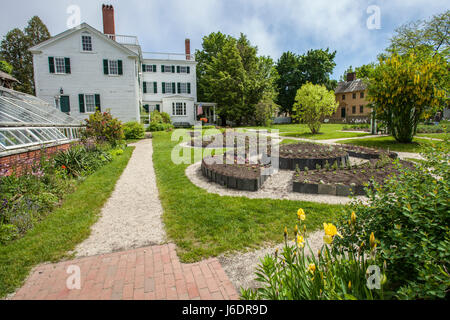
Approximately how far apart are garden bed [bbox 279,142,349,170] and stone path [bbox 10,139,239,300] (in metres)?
5.11

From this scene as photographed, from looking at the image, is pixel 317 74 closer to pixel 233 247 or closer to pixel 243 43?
pixel 243 43

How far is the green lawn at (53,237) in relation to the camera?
3070mm

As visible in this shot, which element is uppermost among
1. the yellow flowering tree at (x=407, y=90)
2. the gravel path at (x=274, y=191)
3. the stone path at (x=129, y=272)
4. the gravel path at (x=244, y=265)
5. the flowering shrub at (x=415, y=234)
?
the yellow flowering tree at (x=407, y=90)

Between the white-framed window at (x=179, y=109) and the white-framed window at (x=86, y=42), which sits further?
the white-framed window at (x=179, y=109)

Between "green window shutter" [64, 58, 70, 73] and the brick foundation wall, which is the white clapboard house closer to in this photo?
"green window shutter" [64, 58, 70, 73]

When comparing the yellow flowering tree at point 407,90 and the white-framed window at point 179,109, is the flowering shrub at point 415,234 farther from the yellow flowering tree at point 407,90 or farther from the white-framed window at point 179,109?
the white-framed window at point 179,109

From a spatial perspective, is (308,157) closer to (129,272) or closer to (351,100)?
(129,272)

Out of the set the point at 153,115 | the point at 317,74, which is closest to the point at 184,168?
the point at 153,115

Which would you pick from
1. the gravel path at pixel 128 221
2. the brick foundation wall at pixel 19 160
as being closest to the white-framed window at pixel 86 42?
the brick foundation wall at pixel 19 160

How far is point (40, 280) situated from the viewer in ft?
9.57

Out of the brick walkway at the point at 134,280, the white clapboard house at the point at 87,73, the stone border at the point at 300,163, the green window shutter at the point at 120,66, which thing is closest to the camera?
the brick walkway at the point at 134,280

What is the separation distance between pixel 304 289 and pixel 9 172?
7185mm

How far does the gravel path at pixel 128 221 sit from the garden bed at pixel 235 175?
1766 millimetres

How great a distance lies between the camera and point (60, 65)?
20.0 meters
